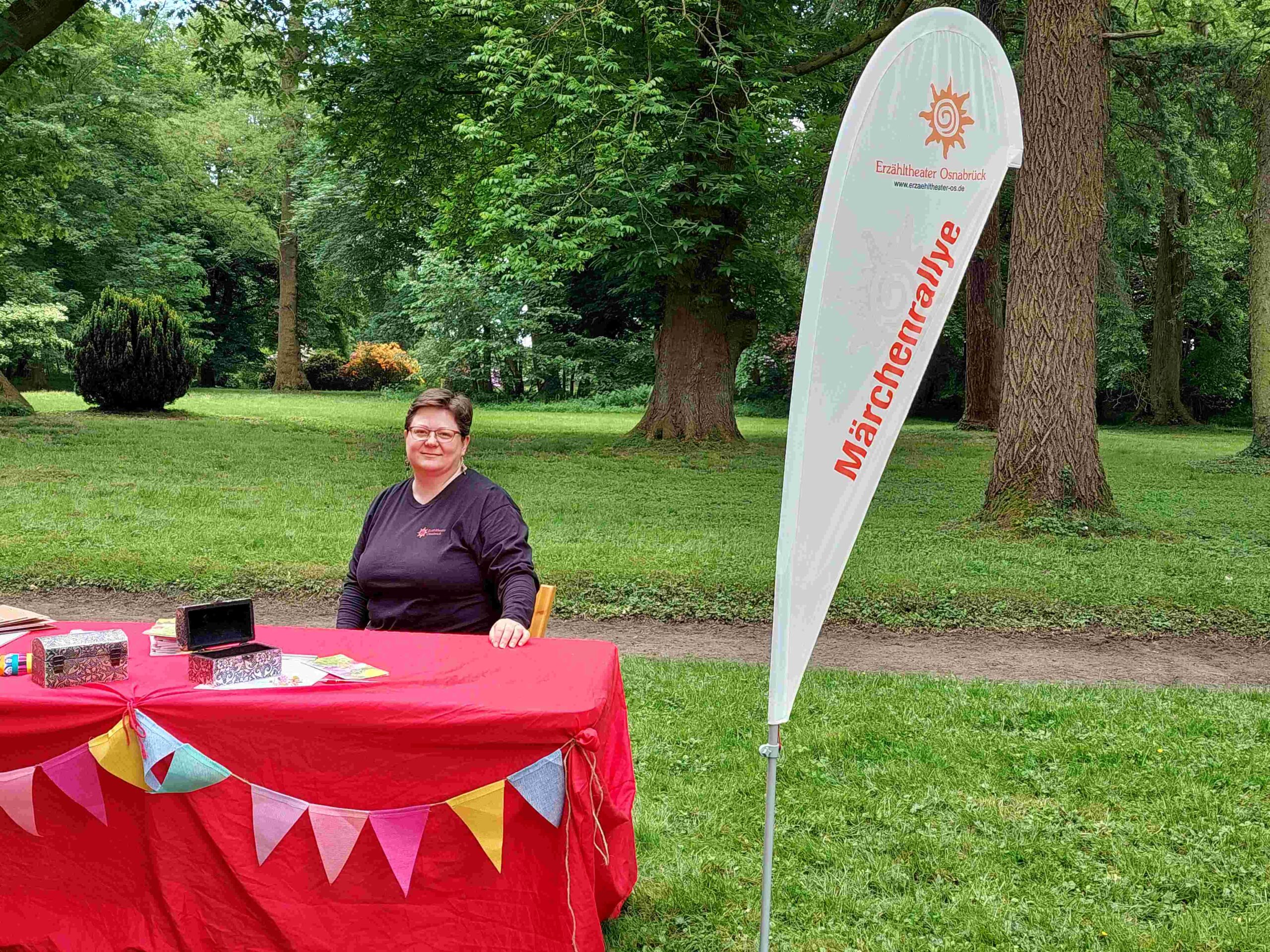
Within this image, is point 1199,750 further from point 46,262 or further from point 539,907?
point 46,262

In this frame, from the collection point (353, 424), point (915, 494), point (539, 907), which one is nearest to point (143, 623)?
point (539, 907)

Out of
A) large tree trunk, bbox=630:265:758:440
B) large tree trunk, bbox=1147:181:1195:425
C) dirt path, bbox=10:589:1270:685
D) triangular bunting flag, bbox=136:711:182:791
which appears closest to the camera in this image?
triangular bunting flag, bbox=136:711:182:791

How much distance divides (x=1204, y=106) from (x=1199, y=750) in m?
18.4

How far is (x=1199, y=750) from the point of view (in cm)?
539

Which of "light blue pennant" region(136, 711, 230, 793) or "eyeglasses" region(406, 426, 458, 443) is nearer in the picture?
"light blue pennant" region(136, 711, 230, 793)

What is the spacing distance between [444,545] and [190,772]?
1.36 metres

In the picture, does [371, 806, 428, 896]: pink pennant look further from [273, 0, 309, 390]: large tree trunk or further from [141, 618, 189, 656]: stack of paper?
[273, 0, 309, 390]: large tree trunk

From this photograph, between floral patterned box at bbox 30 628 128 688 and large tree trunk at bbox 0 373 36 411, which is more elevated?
large tree trunk at bbox 0 373 36 411

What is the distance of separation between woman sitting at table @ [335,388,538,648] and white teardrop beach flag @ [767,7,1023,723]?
1225mm

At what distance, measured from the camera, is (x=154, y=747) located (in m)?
3.00

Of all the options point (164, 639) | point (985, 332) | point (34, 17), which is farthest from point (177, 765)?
point (985, 332)

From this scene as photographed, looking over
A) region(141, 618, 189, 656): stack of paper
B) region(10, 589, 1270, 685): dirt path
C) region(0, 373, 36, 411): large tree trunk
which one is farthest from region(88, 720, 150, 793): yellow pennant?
region(0, 373, 36, 411): large tree trunk

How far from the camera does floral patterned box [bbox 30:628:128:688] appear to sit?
3135mm

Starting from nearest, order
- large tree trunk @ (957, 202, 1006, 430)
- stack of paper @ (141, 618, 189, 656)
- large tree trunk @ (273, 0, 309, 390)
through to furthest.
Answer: stack of paper @ (141, 618, 189, 656) → large tree trunk @ (957, 202, 1006, 430) → large tree trunk @ (273, 0, 309, 390)
